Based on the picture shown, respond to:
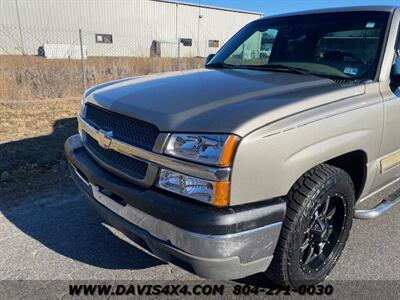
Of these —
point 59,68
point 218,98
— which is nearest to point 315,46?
point 218,98

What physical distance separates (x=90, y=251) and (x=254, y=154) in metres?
1.74

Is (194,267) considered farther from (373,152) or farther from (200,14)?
(200,14)

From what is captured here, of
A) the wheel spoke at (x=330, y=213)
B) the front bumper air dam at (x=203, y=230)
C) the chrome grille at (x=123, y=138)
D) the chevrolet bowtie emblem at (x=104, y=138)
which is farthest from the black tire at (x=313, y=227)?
the chevrolet bowtie emblem at (x=104, y=138)

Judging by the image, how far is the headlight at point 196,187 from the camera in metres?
1.94

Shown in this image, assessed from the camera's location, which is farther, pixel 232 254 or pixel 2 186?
pixel 2 186

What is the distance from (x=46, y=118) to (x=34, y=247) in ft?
15.0

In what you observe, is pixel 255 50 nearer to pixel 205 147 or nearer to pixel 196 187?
pixel 205 147

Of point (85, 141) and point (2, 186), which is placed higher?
point (85, 141)

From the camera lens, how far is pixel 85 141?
296cm

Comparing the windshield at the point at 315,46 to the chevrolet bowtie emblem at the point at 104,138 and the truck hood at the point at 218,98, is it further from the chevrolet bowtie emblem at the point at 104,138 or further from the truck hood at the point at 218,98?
the chevrolet bowtie emblem at the point at 104,138

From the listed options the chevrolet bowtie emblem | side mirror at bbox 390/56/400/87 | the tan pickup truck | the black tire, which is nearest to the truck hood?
the tan pickup truck

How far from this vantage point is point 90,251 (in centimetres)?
299

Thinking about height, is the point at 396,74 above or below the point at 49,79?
Answer: above

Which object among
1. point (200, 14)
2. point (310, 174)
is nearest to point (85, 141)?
point (310, 174)
